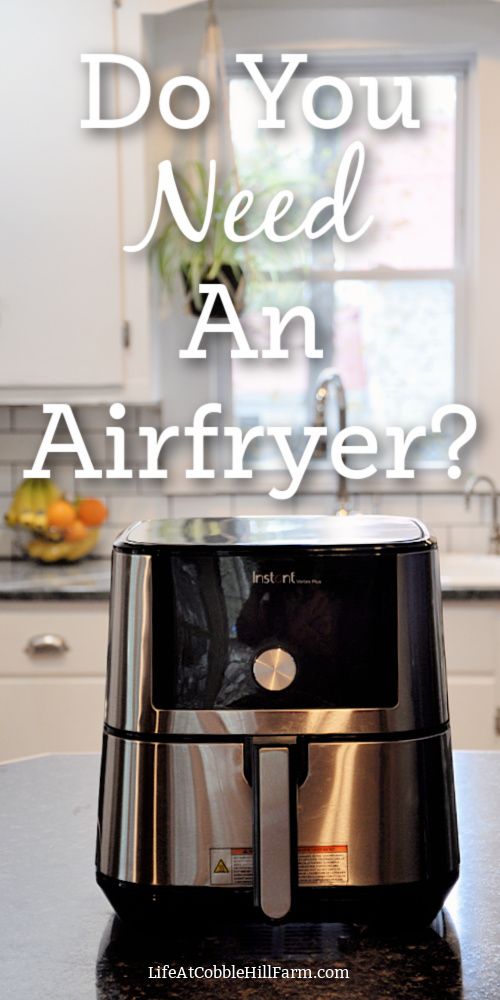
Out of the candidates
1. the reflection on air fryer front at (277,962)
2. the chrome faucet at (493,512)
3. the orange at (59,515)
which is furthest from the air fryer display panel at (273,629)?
the chrome faucet at (493,512)

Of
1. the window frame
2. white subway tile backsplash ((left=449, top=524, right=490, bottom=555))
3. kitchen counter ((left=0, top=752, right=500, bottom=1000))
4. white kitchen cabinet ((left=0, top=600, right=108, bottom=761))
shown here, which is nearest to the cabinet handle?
white kitchen cabinet ((left=0, top=600, right=108, bottom=761))

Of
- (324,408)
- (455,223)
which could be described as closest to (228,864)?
(324,408)

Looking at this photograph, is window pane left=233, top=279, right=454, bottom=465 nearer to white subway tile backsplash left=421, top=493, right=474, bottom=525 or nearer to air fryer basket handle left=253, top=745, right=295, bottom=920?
white subway tile backsplash left=421, top=493, right=474, bottom=525

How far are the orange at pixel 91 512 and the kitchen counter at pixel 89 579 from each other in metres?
0.10

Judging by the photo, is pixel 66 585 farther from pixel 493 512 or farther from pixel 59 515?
pixel 493 512

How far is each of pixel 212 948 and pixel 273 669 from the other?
0.20m

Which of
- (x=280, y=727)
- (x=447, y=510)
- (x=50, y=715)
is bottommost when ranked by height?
(x=50, y=715)

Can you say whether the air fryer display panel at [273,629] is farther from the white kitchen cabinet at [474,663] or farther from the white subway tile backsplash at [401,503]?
the white subway tile backsplash at [401,503]

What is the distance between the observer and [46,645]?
256cm

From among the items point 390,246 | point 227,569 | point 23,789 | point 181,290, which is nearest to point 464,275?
point 390,246

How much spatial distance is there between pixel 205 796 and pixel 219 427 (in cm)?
231

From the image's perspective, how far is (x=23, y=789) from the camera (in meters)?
1.23

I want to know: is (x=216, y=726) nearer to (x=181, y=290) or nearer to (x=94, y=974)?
(x=94, y=974)

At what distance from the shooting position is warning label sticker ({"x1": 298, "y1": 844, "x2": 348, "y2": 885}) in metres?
0.84
